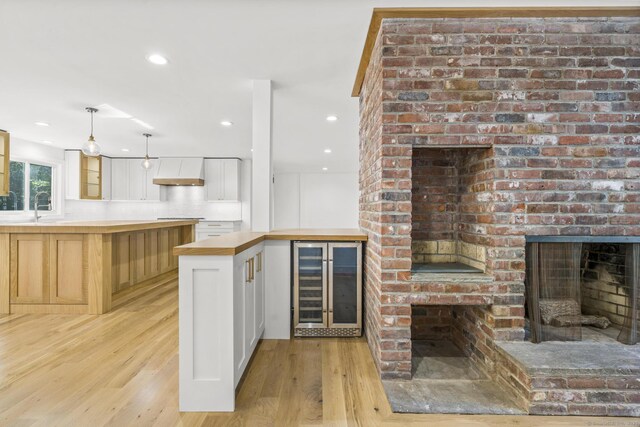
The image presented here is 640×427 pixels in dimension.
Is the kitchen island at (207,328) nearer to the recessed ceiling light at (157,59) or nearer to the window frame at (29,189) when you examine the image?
the recessed ceiling light at (157,59)

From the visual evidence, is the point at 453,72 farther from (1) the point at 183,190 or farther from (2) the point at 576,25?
(1) the point at 183,190

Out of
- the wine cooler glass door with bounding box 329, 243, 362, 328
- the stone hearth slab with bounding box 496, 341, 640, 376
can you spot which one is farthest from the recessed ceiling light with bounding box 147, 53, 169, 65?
the stone hearth slab with bounding box 496, 341, 640, 376

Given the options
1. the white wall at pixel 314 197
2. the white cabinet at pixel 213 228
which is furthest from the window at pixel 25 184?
the white wall at pixel 314 197

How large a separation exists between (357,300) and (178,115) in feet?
10.7

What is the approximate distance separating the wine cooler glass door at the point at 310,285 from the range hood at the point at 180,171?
4.76 m

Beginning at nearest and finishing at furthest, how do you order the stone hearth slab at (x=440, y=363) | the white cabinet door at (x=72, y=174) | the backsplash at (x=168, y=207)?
the stone hearth slab at (x=440, y=363), the white cabinet door at (x=72, y=174), the backsplash at (x=168, y=207)

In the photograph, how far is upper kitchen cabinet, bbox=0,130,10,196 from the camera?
454 cm

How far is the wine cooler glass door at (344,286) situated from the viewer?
261 centimetres

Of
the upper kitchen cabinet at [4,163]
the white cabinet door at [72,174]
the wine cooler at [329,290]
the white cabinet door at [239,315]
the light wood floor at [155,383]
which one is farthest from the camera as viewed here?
the white cabinet door at [72,174]

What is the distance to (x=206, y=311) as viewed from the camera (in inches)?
66.3

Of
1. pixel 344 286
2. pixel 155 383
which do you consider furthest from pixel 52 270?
pixel 344 286

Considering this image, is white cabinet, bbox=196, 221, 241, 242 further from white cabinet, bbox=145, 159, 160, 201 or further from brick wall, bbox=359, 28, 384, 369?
brick wall, bbox=359, 28, 384, 369

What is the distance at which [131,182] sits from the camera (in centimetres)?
697

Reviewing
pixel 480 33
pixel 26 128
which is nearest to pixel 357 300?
pixel 480 33
